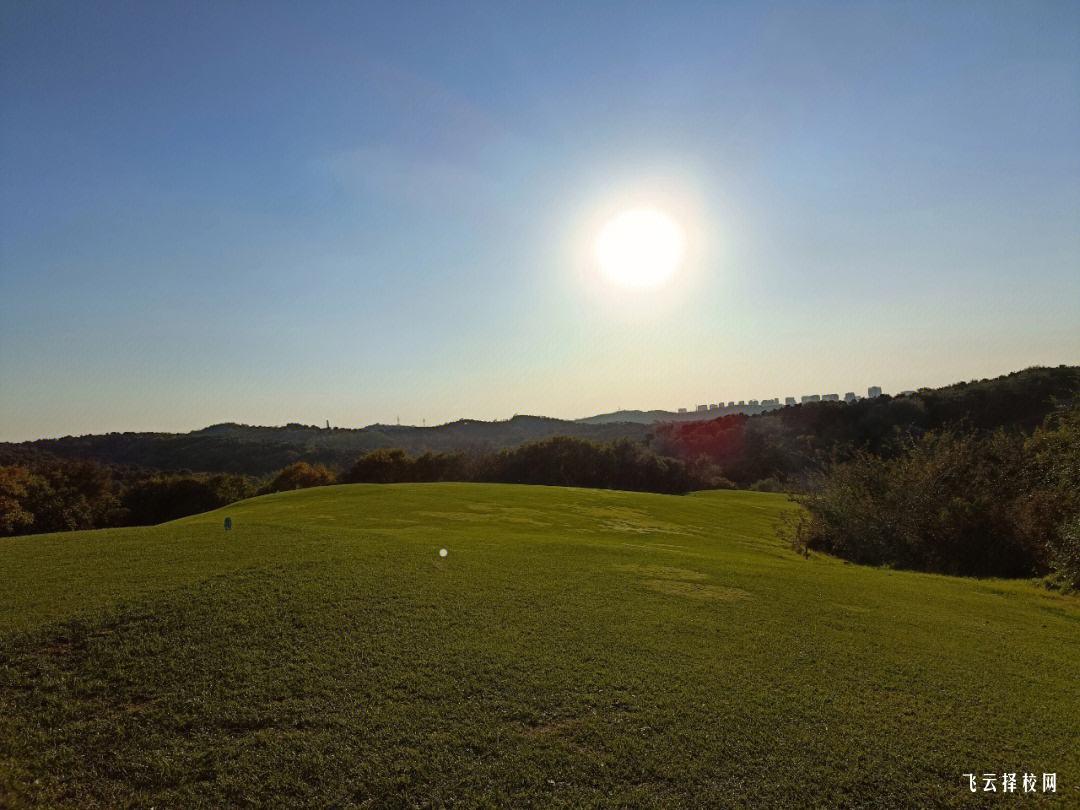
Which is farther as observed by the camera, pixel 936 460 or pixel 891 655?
pixel 936 460

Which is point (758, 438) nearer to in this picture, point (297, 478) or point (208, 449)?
point (297, 478)

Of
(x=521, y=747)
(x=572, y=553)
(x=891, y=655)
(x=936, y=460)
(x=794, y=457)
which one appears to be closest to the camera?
(x=521, y=747)

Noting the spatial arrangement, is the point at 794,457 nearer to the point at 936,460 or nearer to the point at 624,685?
the point at 936,460

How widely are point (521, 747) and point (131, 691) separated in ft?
17.4

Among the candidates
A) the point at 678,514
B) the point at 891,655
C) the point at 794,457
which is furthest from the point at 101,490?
the point at 794,457

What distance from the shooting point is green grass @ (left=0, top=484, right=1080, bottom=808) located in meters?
6.38

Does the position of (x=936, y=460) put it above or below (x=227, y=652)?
above

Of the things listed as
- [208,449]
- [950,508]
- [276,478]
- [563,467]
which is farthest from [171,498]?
[950,508]

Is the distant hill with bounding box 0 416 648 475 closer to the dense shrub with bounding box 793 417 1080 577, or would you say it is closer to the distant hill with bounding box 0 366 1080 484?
the distant hill with bounding box 0 366 1080 484

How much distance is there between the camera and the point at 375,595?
11.9 metres

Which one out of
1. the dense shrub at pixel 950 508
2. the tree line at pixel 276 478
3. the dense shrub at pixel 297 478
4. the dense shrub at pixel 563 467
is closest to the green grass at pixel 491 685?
the dense shrub at pixel 950 508

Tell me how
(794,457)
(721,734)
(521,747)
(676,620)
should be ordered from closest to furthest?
(521,747), (721,734), (676,620), (794,457)

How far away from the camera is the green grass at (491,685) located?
6.38m

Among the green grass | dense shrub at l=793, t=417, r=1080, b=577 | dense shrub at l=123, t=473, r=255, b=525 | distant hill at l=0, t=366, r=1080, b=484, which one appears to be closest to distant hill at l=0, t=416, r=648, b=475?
distant hill at l=0, t=366, r=1080, b=484
